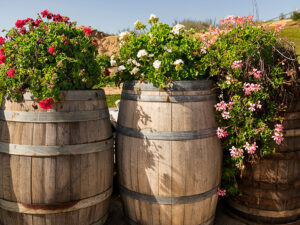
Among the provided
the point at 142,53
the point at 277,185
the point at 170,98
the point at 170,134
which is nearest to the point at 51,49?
the point at 142,53

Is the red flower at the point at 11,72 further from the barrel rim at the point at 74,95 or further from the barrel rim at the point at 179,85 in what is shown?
the barrel rim at the point at 179,85

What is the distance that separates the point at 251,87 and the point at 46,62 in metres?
1.82

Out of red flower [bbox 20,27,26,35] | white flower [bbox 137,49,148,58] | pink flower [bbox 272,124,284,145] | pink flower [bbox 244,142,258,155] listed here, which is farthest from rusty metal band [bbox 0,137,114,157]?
pink flower [bbox 272,124,284,145]

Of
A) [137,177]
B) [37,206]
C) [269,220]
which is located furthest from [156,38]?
[269,220]

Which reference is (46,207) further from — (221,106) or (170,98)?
(221,106)

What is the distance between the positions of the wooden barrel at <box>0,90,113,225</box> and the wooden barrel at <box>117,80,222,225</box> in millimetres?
295

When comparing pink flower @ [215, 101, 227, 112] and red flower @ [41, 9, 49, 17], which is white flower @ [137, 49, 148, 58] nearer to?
pink flower @ [215, 101, 227, 112]

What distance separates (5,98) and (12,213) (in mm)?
1017

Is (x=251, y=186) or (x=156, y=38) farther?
(x=251, y=186)

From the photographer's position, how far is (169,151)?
2.46 m

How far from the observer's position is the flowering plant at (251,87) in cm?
256

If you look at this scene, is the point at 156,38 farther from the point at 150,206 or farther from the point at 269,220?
the point at 269,220

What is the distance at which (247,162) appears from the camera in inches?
115

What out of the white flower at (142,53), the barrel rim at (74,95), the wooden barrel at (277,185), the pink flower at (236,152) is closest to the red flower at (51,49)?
the barrel rim at (74,95)
